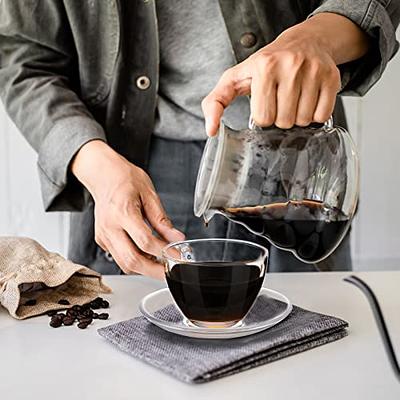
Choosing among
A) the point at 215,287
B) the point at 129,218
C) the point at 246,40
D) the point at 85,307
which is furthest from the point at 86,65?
the point at 215,287

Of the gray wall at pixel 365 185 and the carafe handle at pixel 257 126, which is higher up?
the carafe handle at pixel 257 126

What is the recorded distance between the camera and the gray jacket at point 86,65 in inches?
50.4

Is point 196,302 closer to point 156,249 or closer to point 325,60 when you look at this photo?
point 156,249

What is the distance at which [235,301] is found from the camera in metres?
0.87

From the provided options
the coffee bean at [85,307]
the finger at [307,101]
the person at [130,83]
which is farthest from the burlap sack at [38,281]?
the finger at [307,101]

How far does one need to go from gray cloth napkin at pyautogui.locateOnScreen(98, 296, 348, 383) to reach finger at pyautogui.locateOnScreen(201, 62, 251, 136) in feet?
0.74

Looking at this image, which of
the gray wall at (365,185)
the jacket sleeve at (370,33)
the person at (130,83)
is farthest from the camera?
the gray wall at (365,185)

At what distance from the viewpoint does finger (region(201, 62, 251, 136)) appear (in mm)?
889

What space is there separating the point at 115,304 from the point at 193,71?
0.48m

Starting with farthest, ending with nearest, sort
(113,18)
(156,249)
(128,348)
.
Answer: (113,18) < (156,249) < (128,348)

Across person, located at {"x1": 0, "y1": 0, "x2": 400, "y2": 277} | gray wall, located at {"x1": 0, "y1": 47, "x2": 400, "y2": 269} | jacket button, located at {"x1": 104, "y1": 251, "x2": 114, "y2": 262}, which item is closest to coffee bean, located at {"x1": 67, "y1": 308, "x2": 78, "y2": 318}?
person, located at {"x1": 0, "y1": 0, "x2": 400, "y2": 277}

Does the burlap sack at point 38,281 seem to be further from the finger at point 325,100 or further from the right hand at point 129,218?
the finger at point 325,100

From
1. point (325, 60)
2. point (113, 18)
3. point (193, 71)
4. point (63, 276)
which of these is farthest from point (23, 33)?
point (325, 60)

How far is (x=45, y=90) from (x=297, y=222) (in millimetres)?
582
